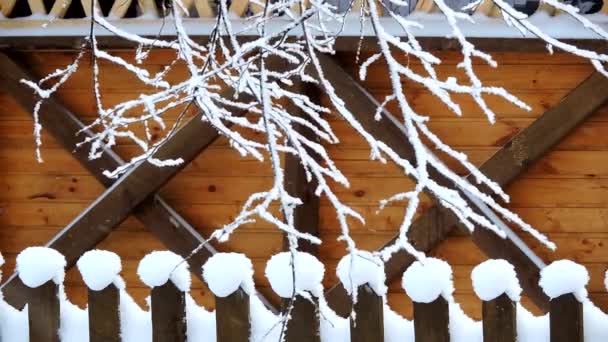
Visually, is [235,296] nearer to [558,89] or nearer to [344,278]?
[344,278]

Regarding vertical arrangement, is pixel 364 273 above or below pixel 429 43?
below

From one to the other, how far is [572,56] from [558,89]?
7.7 inches

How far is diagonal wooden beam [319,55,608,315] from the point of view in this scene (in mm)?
3844

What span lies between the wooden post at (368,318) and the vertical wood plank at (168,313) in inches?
20.6

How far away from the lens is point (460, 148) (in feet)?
13.8

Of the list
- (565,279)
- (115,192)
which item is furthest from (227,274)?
(115,192)

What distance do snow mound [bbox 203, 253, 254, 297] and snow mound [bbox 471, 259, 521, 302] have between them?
0.67 meters

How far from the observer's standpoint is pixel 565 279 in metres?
2.06

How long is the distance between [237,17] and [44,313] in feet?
6.80

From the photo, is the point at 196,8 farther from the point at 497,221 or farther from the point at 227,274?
the point at 227,274

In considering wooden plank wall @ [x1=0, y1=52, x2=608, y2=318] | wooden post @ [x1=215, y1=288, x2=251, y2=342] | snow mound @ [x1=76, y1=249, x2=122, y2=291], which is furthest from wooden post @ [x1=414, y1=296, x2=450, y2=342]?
wooden plank wall @ [x1=0, y1=52, x2=608, y2=318]

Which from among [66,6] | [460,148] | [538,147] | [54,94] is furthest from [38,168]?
[538,147]

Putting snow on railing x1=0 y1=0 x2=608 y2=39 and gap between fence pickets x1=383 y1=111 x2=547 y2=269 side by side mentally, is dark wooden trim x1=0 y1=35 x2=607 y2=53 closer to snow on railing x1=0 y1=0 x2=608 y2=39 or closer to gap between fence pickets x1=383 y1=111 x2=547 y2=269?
snow on railing x1=0 y1=0 x2=608 y2=39

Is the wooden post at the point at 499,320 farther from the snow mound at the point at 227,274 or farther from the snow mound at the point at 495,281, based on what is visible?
the snow mound at the point at 227,274
